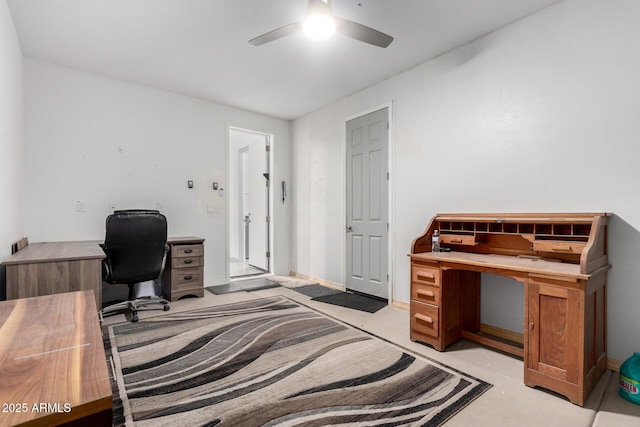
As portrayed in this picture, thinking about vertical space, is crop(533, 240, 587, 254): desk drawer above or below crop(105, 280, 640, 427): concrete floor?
above

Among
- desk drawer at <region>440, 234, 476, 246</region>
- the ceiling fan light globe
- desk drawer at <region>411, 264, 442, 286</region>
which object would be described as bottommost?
desk drawer at <region>411, 264, 442, 286</region>

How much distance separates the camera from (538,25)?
2533 millimetres

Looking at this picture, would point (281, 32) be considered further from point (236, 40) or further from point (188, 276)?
point (188, 276)

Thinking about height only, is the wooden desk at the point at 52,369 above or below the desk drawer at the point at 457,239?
below

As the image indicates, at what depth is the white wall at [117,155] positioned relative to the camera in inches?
135

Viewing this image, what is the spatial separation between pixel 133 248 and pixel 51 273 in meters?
0.76

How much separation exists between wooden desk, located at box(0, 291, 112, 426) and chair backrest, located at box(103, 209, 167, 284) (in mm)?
1889

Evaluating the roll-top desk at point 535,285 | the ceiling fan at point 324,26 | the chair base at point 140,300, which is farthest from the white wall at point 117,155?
the roll-top desk at point 535,285

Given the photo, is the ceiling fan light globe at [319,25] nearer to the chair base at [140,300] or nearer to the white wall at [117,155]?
the white wall at [117,155]

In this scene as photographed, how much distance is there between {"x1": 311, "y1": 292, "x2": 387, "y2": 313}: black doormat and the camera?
3652 millimetres

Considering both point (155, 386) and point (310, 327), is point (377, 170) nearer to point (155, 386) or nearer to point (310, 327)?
point (310, 327)

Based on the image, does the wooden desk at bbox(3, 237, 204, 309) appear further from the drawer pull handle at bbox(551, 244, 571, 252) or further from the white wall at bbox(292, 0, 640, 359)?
the drawer pull handle at bbox(551, 244, 571, 252)

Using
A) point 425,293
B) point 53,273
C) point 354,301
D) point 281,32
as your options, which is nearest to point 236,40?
point 281,32

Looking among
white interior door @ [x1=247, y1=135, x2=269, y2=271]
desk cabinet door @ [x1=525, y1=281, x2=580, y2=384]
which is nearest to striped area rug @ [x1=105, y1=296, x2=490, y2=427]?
desk cabinet door @ [x1=525, y1=281, x2=580, y2=384]
